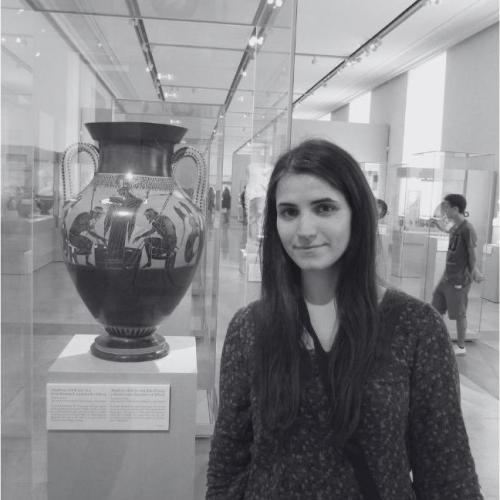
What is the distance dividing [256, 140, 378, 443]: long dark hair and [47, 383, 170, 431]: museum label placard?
72 centimetres

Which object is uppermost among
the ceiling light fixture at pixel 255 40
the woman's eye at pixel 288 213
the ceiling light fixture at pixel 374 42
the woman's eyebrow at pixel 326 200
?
the ceiling light fixture at pixel 374 42

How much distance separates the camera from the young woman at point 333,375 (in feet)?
3.16

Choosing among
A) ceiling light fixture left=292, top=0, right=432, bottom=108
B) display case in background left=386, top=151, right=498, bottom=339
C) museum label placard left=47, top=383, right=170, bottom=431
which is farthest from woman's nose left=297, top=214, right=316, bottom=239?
ceiling light fixture left=292, top=0, right=432, bottom=108

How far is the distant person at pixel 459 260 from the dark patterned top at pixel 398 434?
3.48m

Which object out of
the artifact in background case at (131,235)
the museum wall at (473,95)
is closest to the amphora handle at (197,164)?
the artifact in background case at (131,235)

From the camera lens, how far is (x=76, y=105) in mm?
1965

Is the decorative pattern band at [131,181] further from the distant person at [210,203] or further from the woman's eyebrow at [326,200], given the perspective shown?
the distant person at [210,203]

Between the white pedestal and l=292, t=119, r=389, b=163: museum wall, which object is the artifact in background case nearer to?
the white pedestal

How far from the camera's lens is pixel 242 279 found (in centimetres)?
305

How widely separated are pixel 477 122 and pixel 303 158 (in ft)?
24.0

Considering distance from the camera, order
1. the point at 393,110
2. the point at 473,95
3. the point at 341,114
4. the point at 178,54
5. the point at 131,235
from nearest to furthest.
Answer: the point at 131,235 < the point at 178,54 < the point at 473,95 < the point at 393,110 < the point at 341,114

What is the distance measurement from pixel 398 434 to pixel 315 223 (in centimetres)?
36

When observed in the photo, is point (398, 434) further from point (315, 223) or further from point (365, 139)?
point (365, 139)

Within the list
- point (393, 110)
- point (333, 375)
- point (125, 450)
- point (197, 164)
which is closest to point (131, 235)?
point (197, 164)
